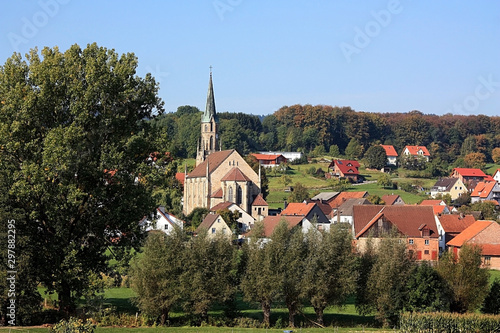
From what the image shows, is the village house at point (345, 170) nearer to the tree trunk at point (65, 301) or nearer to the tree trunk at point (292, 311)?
the tree trunk at point (292, 311)

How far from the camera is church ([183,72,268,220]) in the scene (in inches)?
3846

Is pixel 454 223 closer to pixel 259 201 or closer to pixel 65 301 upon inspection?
pixel 259 201

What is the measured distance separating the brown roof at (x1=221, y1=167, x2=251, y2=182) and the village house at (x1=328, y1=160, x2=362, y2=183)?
141 feet

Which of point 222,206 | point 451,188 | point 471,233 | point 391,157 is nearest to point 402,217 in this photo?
point 471,233

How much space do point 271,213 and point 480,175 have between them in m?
60.5

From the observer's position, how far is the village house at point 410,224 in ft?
208

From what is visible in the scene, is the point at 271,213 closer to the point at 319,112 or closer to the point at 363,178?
the point at 363,178

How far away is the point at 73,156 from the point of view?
2736 centimetres

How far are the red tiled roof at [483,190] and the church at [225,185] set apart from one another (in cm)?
4332

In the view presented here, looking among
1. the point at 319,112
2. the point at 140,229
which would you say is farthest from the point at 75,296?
the point at 319,112

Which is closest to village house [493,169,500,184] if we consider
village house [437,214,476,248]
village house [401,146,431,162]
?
village house [401,146,431,162]

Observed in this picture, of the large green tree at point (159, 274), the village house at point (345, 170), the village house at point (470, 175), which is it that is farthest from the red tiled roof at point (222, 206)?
the village house at point (470, 175)

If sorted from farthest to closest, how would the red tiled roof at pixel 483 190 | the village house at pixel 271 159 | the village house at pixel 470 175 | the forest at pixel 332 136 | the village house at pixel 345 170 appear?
the forest at pixel 332 136 → the village house at pixel 271 159 → the village house at pixel 470 175 → the village house at pixel 345 170 → the red tiled roof at pixel 483 190

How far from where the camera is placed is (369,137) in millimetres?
197750
